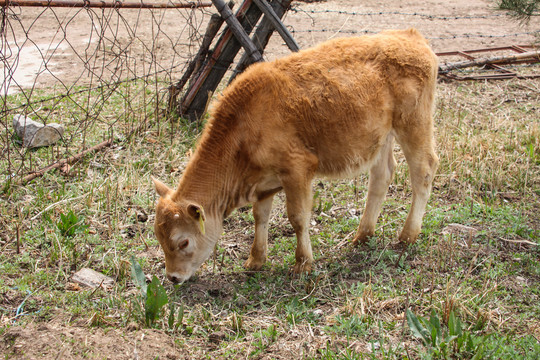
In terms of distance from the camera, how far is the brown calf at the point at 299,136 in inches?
215

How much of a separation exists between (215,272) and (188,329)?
1.14 metres

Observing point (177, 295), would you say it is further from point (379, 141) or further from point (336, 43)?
point (336, 43)

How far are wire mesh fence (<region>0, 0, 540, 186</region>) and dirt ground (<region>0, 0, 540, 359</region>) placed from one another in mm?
48

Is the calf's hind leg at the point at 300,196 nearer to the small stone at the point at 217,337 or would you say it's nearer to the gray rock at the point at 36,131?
the small stone at the point at 217,337

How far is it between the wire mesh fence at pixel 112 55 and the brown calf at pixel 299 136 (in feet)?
6.92

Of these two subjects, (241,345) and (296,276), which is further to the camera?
(296,276)

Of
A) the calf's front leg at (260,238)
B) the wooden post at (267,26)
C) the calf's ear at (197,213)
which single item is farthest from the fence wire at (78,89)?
the calf's front leg at (260,238)

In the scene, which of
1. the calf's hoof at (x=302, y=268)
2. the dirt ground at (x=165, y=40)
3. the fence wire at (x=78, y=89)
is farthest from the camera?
the fence wire at (x=78, y=89)

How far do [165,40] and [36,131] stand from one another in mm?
6608

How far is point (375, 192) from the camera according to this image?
6.53 metres

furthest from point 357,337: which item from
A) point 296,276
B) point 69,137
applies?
point 69,137

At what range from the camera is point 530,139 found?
27.0 feet

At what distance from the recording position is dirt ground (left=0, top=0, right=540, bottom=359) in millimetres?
4426

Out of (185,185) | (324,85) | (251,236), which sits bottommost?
(251,236)
